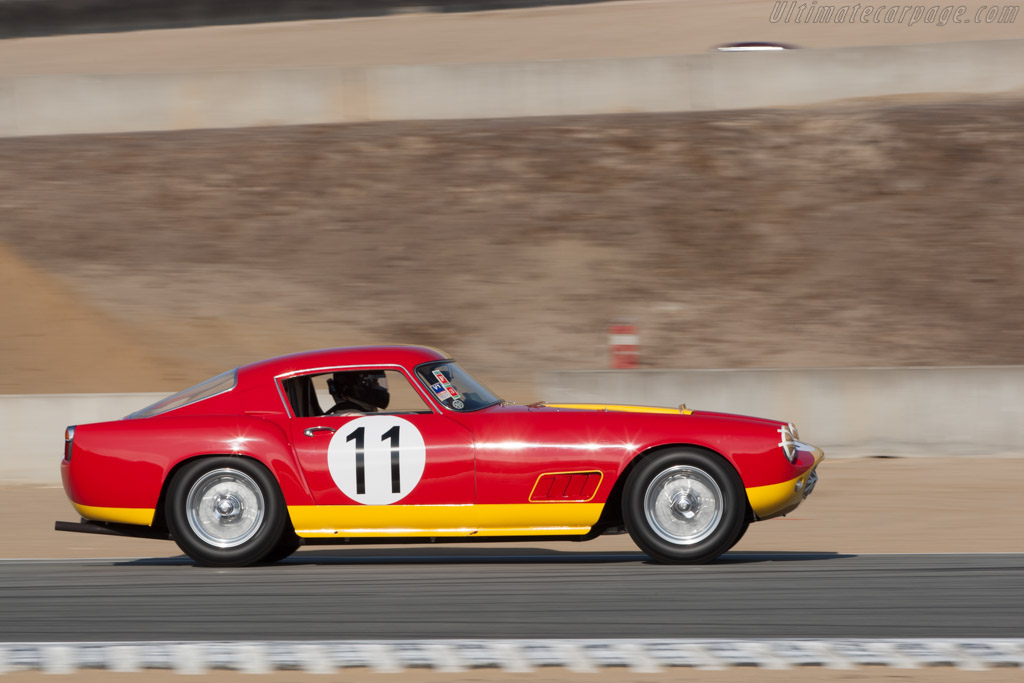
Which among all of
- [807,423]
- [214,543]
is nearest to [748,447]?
[214,543]

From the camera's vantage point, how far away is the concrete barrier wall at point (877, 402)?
1191 centimetres

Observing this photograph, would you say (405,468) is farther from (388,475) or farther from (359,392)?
(359,392)

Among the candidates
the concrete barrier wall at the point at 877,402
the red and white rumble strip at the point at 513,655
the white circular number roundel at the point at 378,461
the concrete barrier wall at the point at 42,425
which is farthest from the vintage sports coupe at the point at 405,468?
the concrete barrier wall at the point at 877,402

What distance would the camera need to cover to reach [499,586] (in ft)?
21.4

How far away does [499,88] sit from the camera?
78.4 ft

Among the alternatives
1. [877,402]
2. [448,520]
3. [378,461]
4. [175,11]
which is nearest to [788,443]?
[448,520]

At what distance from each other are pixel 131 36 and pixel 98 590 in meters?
36.7

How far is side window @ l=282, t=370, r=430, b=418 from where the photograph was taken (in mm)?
7340

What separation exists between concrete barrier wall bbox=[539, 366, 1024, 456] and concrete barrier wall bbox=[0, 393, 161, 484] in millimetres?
4972

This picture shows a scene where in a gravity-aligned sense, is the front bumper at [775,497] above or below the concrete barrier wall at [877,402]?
below

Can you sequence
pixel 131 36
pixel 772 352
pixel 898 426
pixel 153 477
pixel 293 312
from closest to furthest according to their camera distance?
1. pixel 153 477
2. pixel 898 426
3. pixel 772 352
4. pixel 293 312
5. pixel 131 36

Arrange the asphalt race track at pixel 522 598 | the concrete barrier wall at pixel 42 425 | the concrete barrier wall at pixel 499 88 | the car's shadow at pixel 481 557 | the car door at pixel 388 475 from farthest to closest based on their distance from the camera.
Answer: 1. the concrete barrier wall at pixel 499 88
2. the concrete barrier wall at pixel 42 425
3. the car's shadow at pixel 481 557
4. the car door at pixel 388 475
5. the asphalt race track at pixel 522 598

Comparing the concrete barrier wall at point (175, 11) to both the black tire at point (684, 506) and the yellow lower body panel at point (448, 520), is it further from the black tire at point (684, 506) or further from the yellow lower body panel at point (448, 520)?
the black tire at point (684, 506)

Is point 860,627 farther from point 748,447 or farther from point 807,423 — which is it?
point 807,423
